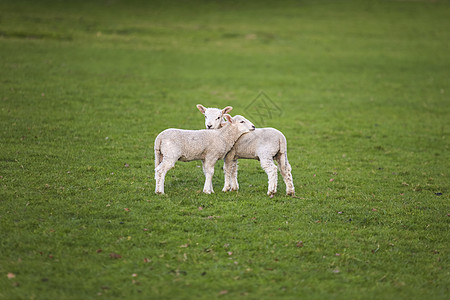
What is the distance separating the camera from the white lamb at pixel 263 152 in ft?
39.5

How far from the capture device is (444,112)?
23.9 m

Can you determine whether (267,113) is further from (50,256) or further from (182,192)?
(50,256)

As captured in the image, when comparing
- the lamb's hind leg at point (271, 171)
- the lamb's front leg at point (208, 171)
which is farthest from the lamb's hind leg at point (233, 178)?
the lamb's hind leg at point (271, 171)

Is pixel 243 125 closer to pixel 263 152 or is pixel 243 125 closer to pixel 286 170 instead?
pixel 263 152

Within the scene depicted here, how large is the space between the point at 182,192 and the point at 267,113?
11.7 metres

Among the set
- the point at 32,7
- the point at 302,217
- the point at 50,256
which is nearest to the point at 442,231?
the point at 302,217

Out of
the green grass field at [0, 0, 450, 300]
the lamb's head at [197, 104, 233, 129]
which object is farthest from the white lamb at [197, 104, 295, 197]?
the green grass field at [0, 0, 450, 300]

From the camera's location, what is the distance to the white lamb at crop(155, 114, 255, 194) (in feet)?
37.8

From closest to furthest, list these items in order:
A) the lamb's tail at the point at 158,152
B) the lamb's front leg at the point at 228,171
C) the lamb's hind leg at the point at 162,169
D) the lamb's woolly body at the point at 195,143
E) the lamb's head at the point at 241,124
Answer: the lamb's hind leg at the point at 162,169 < the lamb's woolly body at the point at 195,143 < the lamb's tail at the point at 158,152 < the lamb's head at the point at 241,124 < the lamb's front leg at the point at 228,171

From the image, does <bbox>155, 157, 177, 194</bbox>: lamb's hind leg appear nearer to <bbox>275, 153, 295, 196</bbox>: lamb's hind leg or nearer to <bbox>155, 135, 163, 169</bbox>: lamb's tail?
<bbox>155, 135, 163, 169</bbox>: lamb's tail

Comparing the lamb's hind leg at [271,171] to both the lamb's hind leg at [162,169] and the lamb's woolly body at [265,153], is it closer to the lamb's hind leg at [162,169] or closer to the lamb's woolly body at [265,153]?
the lamb's woolly body at [265,153]

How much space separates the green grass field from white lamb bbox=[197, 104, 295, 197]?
42 centimetres

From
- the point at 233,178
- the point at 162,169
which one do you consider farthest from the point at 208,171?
the point at 162,169

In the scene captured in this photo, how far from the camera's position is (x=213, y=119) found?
41.1 ft
